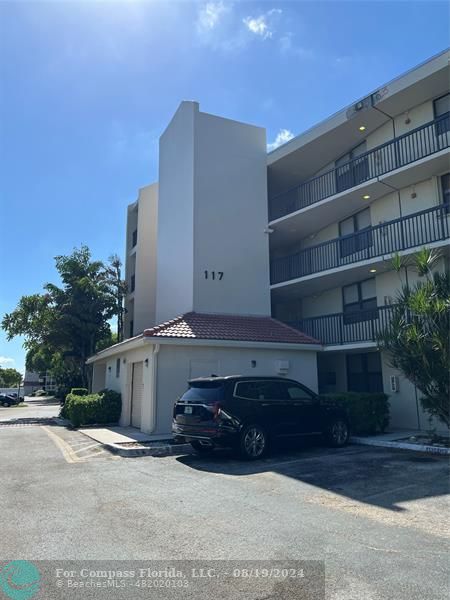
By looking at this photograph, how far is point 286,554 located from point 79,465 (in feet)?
20.6

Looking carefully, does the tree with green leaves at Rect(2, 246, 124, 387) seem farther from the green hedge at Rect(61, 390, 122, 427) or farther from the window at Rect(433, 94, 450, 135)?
the window at Rect(433, 94, 450, 135)

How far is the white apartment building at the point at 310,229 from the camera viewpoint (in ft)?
50.5

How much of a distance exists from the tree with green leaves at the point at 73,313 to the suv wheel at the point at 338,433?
17.2 meters

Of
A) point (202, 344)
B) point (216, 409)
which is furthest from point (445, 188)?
point (216, 409)

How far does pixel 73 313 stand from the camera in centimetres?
2572

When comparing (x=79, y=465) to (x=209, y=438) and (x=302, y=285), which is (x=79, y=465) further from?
(x=302, y=285)

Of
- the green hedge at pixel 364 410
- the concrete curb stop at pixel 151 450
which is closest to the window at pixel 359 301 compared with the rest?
the green hedge at pixel 364 410

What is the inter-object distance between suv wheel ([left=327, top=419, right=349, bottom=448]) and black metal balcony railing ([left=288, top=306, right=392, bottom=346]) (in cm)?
469

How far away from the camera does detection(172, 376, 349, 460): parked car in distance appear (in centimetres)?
998

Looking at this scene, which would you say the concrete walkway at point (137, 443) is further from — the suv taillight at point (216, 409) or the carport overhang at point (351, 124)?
the carport overhang at point (351, 124)

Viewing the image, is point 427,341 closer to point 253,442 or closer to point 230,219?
point 253,442

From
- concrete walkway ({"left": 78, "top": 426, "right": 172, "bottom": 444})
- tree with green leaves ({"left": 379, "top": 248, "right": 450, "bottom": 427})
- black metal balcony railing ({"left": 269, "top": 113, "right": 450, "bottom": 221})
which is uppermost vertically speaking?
black metal balcony railing ({"left": 269, "top": 113, "right": 450, "bottom": 221})

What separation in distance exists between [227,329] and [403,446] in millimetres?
6876

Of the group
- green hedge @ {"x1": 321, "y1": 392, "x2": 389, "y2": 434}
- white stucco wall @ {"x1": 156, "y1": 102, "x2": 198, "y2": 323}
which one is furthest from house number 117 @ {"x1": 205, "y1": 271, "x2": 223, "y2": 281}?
green hedge @ {"x1": 321, "y1": 392, "x2": 389, "y2": 434}
